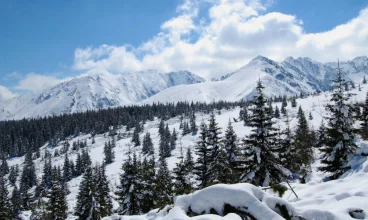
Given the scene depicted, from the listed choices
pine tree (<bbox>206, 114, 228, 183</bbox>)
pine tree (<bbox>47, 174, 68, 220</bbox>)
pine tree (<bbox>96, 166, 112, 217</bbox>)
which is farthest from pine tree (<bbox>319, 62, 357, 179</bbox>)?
pine tree (<bbox>47, 174, 68, 220</bbox>)

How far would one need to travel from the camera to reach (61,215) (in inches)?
1320

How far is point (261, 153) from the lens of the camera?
63.8 feet

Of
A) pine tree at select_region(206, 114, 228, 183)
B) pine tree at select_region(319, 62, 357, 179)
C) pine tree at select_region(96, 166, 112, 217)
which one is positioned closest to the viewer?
pine tree at select_region(319, 62, 357, 179)

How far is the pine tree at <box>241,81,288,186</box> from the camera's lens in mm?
19234

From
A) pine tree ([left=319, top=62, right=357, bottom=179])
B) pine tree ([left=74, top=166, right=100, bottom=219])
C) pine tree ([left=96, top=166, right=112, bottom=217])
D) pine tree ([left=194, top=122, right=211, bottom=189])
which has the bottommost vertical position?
pine tree ([left=96, top=166, right=112, bottom=217])

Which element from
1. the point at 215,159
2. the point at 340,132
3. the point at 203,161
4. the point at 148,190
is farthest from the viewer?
the point at 148,190

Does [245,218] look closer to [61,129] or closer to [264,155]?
[264,155]

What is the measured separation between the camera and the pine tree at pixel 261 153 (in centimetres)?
1923

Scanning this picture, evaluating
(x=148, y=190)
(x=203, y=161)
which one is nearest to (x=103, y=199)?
(x=148, y=190)

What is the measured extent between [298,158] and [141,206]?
24222 mm

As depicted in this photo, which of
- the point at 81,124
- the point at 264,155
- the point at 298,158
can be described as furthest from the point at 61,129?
the point at 264,155

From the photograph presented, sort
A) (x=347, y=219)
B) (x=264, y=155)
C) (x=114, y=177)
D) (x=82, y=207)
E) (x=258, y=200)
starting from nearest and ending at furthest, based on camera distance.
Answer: (x=347, y=219) < (x=258, y=200) < (x=264, y=155) < (x=82, y=207) < (x=114, y=177)

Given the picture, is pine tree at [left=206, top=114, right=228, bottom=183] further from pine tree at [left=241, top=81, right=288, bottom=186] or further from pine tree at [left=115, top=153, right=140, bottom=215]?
pine tree at [left=115, top=153, right=140, bottom=215]

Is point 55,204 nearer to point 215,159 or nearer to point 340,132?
point 215,159
